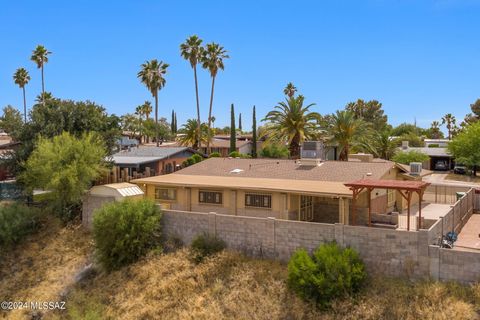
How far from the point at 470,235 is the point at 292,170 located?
11647 mm

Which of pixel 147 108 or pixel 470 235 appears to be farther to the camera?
pixel 147 108

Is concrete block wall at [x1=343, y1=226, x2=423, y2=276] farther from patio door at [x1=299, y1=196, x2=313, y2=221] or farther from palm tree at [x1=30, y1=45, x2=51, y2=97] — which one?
palm tree at [x1=30, y1=45, x2=51, y2=97]

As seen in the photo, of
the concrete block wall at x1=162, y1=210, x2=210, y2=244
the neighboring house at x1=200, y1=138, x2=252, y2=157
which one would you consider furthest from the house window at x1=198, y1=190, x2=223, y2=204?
the neighboring house at x1=200, y1=138, x2=252, y2=157

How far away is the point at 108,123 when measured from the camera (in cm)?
3741

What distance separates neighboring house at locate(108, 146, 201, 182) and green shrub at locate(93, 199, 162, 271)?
49.6 feet

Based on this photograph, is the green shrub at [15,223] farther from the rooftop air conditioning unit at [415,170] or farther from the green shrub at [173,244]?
the rooftop air conditioning unit at [415,170]

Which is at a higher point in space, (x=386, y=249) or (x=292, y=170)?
(x=292, y=170)

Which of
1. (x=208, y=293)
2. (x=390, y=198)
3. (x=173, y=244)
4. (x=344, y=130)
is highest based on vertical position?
(x=344, y=130)

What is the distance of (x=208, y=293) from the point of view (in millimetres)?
21844

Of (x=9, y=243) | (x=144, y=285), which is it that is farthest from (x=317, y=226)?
(x=9, y=243)

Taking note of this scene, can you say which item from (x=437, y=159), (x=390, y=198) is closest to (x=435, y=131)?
(x=437, y=159)

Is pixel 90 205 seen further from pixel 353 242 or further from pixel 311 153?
pixel 353 242

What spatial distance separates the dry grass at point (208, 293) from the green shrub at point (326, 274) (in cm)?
47

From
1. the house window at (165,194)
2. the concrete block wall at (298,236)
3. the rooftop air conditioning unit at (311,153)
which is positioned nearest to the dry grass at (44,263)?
the house window at (165,194)
